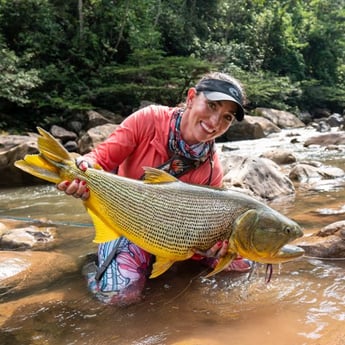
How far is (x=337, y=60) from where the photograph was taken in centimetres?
4134

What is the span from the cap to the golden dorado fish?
0.71m

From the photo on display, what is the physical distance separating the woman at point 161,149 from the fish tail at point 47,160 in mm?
427

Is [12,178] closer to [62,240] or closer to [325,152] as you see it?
[62,240]

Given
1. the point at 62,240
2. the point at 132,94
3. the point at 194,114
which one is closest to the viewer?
the point at 194,114

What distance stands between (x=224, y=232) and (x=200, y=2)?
33.0m

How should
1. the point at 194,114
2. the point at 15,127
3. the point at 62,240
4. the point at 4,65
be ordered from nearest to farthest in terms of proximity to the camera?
the point at 194,114 → the point at 62,240 → the point at 4,65 → the point at 15,127

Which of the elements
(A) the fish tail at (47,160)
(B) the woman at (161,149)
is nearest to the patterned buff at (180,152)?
(B) the woman at (161,149)

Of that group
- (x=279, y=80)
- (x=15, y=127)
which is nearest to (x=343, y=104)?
(x=279, y=80)

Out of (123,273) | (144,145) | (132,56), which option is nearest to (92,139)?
(144,145)

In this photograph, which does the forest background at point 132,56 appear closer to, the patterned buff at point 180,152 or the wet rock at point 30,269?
the wet rock at point 30,269

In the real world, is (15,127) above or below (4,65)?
below

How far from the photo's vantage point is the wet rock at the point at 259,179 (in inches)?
272

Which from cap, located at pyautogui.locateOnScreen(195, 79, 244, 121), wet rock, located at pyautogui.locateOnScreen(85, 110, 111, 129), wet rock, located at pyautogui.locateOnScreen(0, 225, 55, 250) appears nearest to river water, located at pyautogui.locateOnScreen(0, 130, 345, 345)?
wet rock, located at pyautogui.locateOnScreen(0, 225, 55, 250)

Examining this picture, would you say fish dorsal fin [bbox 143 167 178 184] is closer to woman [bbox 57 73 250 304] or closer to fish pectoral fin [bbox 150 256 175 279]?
fish pectoral fin [bbox 150 256 175 279]
